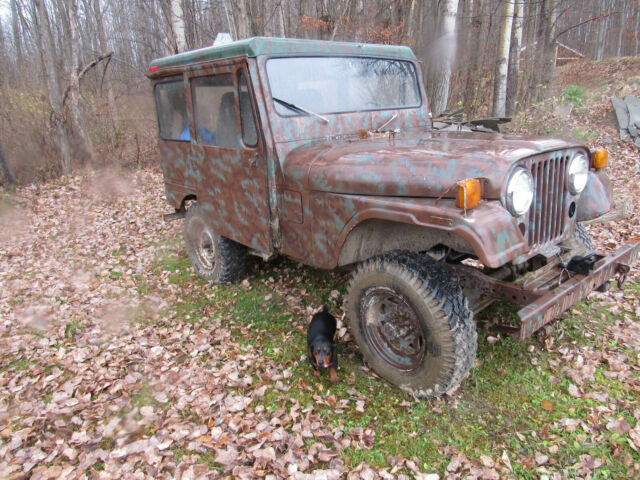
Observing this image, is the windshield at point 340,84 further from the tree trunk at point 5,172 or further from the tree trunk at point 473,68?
the tree trunk at point 5,172

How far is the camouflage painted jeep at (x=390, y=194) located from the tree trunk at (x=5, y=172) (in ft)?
23.7

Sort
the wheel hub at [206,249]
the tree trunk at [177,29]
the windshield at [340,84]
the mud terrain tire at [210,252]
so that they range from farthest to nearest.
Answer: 1. the tree trunk at [177,29]
2. the wheel hub at [206,249]
3. the mud terrain tire at [210,252]
4. the windshield at [340,84]

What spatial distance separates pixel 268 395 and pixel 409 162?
1.91 metres

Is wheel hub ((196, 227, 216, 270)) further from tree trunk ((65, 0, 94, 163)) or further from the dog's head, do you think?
tree trunk ((65, 0, 94, 163))

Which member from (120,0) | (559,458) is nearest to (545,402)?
(559,458)

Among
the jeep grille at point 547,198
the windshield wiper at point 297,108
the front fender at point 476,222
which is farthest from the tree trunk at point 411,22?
the front fender at point 476,222

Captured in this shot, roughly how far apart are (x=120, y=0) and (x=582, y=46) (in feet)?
94.5

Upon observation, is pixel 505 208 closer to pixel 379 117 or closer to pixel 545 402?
pixel 545 402

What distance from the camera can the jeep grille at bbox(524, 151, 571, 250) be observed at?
273 cm

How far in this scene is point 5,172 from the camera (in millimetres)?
9617

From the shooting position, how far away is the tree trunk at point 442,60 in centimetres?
852

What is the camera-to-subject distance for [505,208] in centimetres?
251

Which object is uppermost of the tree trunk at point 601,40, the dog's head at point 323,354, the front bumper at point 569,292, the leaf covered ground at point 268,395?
the tree trunk at point 601,40

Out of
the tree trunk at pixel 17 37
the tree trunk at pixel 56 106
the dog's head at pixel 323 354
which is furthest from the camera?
the tree trunk at pixel 17 37
